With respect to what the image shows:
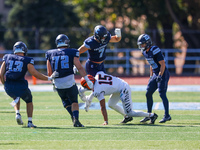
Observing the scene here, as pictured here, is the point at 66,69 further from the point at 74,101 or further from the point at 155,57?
the point at 155,57

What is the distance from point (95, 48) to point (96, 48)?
2 centimetres

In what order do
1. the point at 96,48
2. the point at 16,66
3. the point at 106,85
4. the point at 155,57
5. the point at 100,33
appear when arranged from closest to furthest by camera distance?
1. the point at 16,66
2. the point at 106,85
3. the point at 100,33
4. the point at 96,48
5. the point at 155,57

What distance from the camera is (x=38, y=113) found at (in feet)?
36.0

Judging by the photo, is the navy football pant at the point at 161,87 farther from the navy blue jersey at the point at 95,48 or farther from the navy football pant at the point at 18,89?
the navy football pant at the point at 18,89

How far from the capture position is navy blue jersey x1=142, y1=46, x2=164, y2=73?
9345 mm

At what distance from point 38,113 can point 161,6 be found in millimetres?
17452

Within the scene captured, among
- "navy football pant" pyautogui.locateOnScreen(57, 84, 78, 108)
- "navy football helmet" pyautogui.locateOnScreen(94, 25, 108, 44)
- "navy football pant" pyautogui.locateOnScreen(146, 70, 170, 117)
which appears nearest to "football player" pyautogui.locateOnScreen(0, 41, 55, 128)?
"navy football pant" pyautogui.locateOnScreen(57, 84, 78, 108)

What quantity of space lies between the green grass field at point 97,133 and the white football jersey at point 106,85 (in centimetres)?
66

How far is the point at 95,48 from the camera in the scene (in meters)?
9.25

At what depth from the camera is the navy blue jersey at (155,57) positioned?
935cm

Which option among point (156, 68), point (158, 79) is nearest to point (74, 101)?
point (158, 79)

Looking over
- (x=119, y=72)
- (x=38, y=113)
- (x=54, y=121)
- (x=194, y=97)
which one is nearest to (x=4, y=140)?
(x=54, y=121)

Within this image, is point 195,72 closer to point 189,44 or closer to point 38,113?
point 189,44

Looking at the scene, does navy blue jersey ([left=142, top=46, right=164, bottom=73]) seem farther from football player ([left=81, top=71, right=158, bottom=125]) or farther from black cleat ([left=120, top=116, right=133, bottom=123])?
black cleat ([left=120, top=116, right=133, bottom=123])
